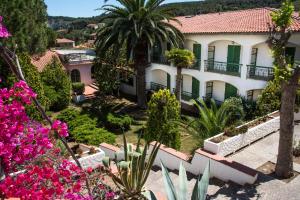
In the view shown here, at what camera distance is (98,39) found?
22125mm

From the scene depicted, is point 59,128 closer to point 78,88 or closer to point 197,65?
point 197,65

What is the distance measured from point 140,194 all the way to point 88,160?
14.4ft

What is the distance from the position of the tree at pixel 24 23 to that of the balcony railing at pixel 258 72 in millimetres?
14639

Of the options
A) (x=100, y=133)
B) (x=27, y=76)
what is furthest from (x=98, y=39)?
(x=100, y=133)

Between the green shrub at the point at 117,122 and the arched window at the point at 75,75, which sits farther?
the arched window at the point at 75,75

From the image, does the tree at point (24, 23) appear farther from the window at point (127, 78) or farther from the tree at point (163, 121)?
the window at point (127, 78)

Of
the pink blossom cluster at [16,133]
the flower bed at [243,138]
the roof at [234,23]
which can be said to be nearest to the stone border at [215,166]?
the flower bed at [243,138]

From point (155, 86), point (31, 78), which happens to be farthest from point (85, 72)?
point (31, 78)

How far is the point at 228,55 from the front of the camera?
21.6 meters

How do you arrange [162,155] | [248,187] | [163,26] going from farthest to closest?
[163,26]
[162,155]
[248,187]

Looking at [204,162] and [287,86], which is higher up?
[287,86]

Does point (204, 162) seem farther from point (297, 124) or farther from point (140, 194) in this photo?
point (297, 124)

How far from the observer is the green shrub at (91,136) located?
13672 mm

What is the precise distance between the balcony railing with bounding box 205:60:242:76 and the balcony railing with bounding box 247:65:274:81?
767mm
